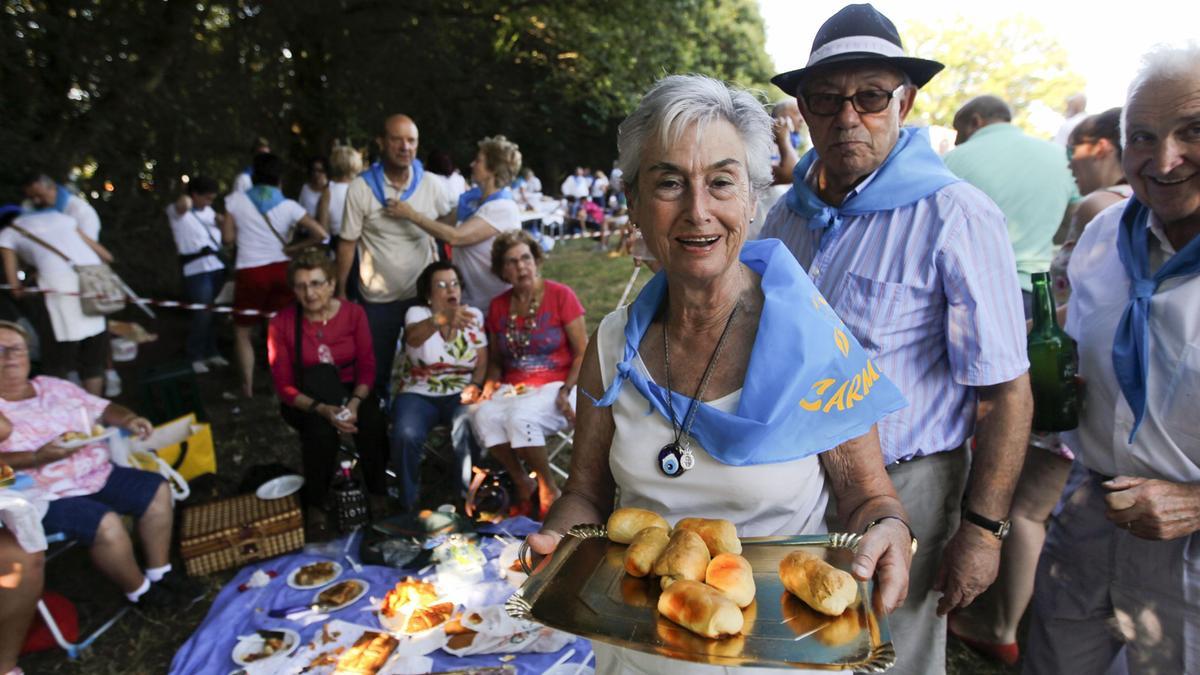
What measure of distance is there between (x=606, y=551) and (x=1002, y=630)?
257cm

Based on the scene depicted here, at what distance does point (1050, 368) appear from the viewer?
2.08m

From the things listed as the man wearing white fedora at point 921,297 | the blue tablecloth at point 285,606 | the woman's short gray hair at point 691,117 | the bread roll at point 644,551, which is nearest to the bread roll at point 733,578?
the bread roll at point 644,551

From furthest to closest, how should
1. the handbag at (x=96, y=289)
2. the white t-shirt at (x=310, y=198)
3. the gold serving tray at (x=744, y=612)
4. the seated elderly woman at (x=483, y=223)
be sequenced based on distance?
the white t-shirt at (x=310, y=198) < the handbag at (x=96, y=289) < the seated elderly woman at (x=483, y=223) < the gold serving tray at (x=744, y=612)

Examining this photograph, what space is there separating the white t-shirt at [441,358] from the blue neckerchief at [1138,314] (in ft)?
12.2

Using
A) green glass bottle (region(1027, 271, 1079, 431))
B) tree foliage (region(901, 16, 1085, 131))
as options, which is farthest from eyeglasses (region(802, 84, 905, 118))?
tree foliage (region(901, 16, 1085, 131))

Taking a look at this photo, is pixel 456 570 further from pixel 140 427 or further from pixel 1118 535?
pixel 1118 535

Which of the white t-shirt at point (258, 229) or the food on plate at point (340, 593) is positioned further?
the white t-shirt at point (258, 229)

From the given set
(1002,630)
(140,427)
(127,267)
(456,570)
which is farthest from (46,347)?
(1002,630)

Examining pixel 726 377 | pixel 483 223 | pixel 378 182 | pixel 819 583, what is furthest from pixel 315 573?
pixel 819 583

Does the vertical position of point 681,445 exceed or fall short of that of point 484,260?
it falls short

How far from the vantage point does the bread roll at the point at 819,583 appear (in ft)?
4.20

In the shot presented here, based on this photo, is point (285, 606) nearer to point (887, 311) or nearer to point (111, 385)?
point (887, 311)

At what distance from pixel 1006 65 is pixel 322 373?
42.0 meters

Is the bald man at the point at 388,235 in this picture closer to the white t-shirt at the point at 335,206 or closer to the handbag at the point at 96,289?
the white t-shirt at the point at 335,206
